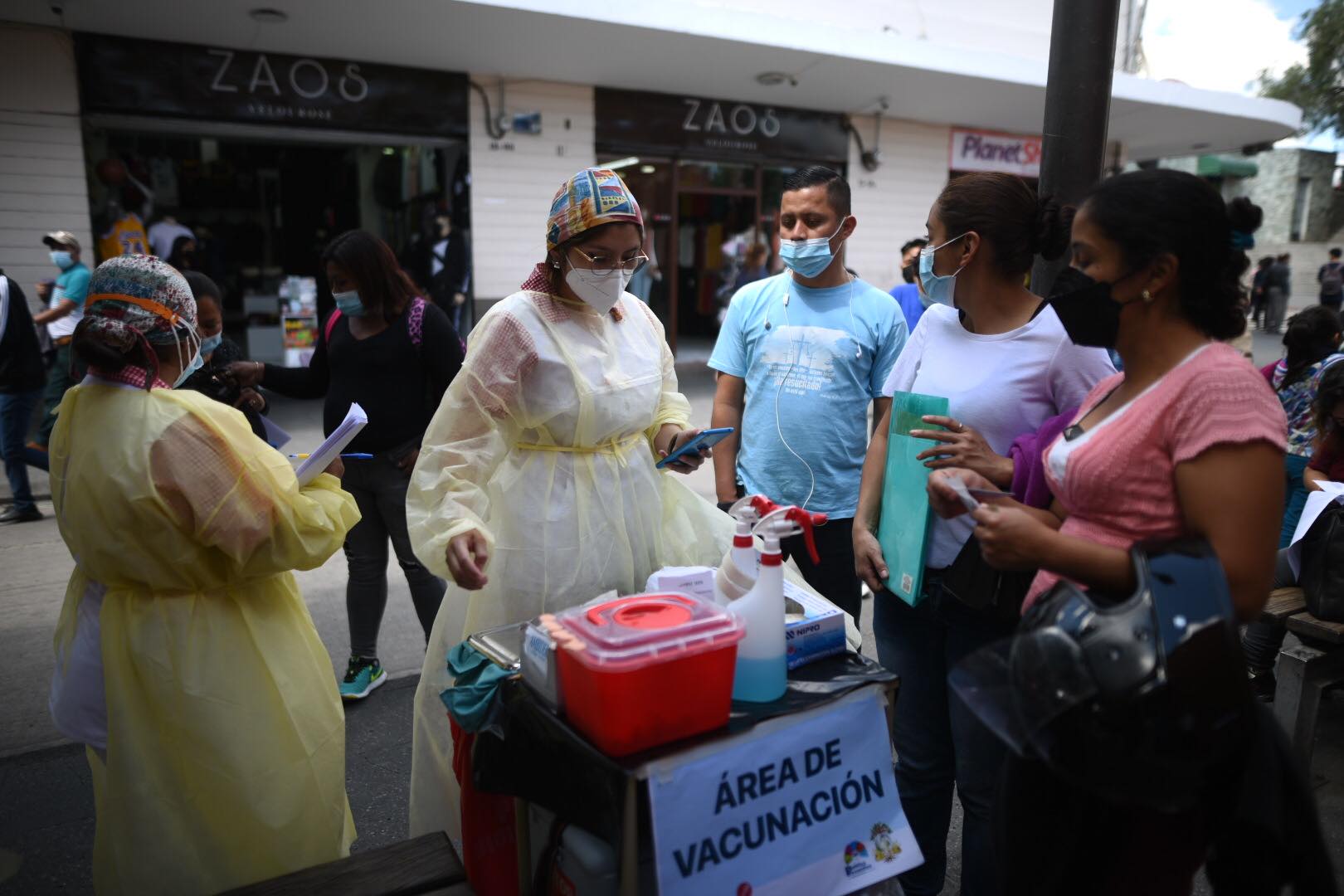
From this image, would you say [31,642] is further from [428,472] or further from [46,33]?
[46,33]

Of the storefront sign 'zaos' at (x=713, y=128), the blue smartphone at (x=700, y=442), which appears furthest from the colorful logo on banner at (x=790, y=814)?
the storefront sign 'zaos' at (x=713, y=128)

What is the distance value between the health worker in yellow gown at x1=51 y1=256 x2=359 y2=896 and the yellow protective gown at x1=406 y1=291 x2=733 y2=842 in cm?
30

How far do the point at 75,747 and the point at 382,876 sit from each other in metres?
2.23

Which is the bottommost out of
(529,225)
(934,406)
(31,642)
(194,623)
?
(31,642)

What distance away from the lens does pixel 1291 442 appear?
3.86m

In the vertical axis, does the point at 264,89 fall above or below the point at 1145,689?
above

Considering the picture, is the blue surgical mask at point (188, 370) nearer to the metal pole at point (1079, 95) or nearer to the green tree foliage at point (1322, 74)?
the metal pole at point (1079, 95)

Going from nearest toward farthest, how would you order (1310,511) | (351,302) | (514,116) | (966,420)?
(966,420), (1310,511), (351,302), (514,116)

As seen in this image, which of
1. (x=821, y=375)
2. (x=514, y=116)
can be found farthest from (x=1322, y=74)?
(x=821, y=375)

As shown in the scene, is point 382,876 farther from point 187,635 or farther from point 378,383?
point 378,383

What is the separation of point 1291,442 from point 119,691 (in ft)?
14.7

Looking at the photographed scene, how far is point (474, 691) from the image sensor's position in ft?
5.89

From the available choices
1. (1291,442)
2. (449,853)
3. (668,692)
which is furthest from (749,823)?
(1291,442)

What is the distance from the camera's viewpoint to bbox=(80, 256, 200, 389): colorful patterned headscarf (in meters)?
1.92
